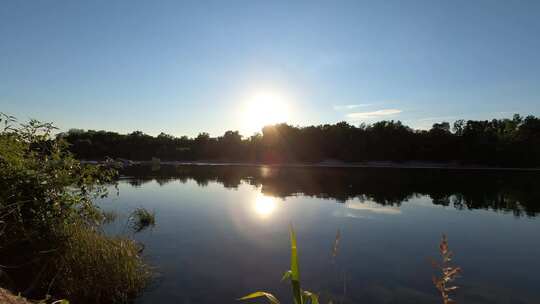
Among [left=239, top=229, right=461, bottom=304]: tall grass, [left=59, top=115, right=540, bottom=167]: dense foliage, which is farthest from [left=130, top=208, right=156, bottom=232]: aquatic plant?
[left=59, top=115, right=540, bottom=167]: dense foliage

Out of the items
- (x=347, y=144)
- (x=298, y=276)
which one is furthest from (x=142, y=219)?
(x=347, y=144)

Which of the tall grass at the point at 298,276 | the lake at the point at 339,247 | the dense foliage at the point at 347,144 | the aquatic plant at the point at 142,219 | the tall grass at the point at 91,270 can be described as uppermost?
the dense foliage at the point at 347,144

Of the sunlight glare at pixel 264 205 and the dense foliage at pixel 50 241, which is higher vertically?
the dense foliage at pixel 50 241

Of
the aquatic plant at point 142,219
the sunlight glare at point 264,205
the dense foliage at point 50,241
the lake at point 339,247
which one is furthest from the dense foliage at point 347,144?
the dense foliage at point 50,241

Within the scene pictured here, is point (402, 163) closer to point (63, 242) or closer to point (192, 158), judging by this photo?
point (192, 158)

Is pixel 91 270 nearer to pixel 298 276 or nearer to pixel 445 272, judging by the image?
pixel 298 276

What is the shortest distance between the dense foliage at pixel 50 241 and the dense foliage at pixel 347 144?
125 meters

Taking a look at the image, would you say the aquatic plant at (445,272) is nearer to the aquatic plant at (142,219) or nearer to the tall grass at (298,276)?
the tall grass at (298,276)

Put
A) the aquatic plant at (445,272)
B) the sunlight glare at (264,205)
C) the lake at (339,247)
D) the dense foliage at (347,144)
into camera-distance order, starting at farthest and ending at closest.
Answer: the dense foliage at (347,144), the sunlight glare at (264,205), the lake at (339,247), the aquatic plant at (445,272)

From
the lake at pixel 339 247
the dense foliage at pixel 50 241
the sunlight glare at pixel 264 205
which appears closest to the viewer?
the dense foliage at pixel 50 241

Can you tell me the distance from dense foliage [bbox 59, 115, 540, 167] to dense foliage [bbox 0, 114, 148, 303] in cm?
12474

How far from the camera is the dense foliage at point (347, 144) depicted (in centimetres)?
11225

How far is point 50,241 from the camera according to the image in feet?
36.6

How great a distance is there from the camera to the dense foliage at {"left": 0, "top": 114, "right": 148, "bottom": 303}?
10664 mm
